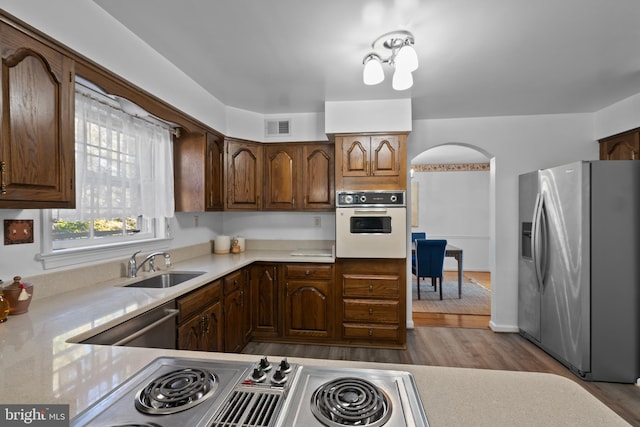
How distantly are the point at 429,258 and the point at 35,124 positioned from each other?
4.49m

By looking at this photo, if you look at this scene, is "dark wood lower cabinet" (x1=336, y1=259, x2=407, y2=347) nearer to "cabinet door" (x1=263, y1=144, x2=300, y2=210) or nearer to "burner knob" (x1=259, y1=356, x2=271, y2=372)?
"cabinet door" (x1=263, y1=144, x2=300, y2=210)

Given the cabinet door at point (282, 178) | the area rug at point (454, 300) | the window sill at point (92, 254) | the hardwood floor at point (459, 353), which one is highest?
the cabinet door at point (282, 178)

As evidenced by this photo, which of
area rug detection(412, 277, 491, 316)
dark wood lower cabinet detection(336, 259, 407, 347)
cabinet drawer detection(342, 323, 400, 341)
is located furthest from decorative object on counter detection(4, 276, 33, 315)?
area rug detection(412, 277, 491, 316)

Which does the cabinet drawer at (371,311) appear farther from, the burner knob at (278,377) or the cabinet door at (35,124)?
the cabinet door at (35,124)

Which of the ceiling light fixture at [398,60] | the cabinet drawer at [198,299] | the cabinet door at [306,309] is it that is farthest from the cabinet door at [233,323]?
the ceiling light fixture at [398,60]

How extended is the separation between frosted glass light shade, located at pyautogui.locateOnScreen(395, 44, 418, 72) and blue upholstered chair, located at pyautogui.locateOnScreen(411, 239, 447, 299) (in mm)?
3170

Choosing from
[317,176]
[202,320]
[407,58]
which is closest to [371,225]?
[317,176]

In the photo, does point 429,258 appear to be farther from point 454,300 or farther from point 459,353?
point 459,353

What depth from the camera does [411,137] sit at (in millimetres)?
3564

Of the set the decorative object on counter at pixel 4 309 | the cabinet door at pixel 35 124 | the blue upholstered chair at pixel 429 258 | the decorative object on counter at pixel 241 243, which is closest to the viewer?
the cabinet door at pixel 35 124

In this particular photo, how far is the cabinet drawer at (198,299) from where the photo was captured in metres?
1.88

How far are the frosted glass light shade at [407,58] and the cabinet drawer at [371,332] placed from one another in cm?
234

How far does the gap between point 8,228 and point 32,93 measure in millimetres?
714

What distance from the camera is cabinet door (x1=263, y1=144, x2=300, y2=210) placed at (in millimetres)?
3395
